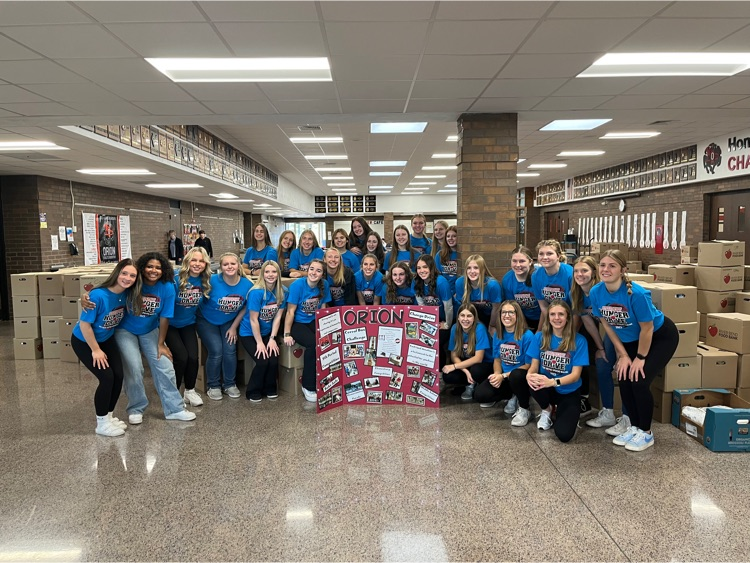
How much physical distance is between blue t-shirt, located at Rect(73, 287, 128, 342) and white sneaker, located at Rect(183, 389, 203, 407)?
1030mm

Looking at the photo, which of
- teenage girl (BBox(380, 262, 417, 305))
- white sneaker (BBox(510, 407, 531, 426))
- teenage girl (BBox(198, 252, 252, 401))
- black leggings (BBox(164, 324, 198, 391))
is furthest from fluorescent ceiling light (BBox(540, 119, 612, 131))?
black leggings (BBox(164, 324, 198, 391))

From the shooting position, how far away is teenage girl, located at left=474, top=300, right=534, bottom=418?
4.22 metres

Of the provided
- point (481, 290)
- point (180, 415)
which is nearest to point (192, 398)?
point (180, 415)

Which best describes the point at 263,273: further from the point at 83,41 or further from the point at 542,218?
the point at 542,218

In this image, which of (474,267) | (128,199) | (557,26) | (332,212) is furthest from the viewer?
(332,212)

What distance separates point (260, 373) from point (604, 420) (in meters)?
3.13

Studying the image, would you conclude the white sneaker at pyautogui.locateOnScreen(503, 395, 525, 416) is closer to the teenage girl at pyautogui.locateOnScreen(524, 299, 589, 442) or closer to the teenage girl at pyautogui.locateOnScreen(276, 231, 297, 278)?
the teenage girl at pyautogui.locateOnScreen(524, 299, 589, 442)

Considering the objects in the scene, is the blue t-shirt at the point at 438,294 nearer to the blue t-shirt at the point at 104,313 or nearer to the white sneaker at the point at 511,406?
the white sneaker at the point at 511,406

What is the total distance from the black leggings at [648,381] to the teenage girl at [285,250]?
4.08m

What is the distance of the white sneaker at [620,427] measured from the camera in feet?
12.8

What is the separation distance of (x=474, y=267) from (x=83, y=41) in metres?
3.60

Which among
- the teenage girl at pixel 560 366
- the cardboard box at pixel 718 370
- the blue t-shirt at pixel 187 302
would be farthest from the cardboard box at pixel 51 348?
the cardboard box at pixel 718 370

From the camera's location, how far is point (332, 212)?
25062mm

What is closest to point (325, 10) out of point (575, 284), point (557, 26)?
point (557, 26)
